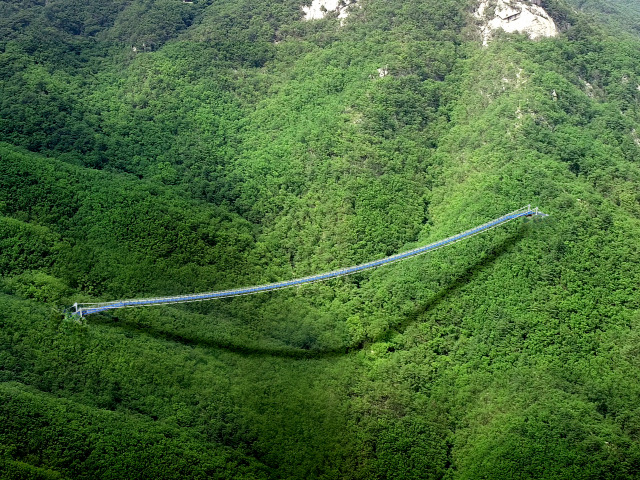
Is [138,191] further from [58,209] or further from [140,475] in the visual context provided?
[140,475]

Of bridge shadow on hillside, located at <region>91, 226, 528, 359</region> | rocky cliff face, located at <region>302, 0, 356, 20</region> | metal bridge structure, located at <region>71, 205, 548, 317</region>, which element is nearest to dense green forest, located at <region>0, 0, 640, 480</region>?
bridge shadow on hillside, located at <region>91, 226, 528, 359</region>

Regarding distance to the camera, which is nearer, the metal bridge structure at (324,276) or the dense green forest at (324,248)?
the dense green forest at (324,248)

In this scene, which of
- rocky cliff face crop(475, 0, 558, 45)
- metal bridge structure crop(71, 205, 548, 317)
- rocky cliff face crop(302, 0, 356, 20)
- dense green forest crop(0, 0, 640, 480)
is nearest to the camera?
dense green forest crop(0, 0, 640, 480)

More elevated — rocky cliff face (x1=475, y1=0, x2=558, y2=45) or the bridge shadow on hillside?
rocky cliff face (x1=475, y1=0, x2=558, y2=45)

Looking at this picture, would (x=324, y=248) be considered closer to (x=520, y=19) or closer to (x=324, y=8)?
(x=520, y=19)

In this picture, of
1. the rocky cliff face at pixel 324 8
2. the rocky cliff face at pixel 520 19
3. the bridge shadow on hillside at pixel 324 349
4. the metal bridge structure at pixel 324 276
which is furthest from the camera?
the rocky cliff face at pixel 324 8

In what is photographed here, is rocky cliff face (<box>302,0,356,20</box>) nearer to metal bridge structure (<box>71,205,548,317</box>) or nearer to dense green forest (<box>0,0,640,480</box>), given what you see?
dense green forest (<box>0,0,640,480</box>)

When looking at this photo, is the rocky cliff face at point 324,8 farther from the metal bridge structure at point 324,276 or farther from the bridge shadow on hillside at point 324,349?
the bridge shadow on hillside at point 324,349

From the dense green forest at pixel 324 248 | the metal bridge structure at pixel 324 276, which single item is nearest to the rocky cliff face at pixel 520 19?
the dense green forest at pixel 324 248
